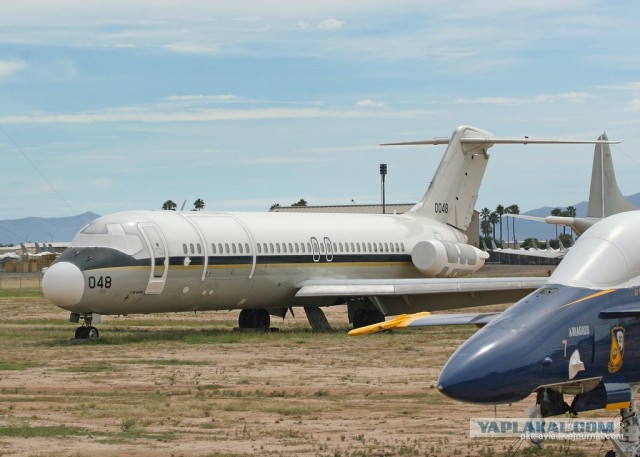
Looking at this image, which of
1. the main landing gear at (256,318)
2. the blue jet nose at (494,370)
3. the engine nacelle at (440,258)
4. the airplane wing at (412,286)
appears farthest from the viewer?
the engine nacelle at (440,258)

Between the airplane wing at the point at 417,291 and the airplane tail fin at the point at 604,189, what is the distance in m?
17.8

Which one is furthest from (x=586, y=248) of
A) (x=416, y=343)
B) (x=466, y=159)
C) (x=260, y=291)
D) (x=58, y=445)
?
(x=466, y=159)

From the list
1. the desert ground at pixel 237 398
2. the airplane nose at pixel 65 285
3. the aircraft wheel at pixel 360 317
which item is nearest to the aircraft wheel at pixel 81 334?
the desert ground at pixel 237 398

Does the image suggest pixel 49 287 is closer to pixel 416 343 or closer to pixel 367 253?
pixel 416 343

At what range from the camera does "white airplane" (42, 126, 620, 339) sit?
28.7 m

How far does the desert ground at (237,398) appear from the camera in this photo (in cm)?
1393

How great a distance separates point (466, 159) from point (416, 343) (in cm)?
1169

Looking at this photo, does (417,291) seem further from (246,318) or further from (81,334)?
(81,334)

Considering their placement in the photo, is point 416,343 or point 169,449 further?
point 416,343

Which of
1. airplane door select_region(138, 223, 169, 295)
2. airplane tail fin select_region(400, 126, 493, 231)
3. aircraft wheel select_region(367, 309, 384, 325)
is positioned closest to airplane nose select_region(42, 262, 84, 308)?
airplane door select_region(138, 223, 169, 295)

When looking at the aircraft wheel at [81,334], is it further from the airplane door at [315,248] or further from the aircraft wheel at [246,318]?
the airplane door at [315,248]

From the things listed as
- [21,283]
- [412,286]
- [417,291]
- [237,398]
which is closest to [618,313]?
[237,398]

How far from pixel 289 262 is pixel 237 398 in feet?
48.4

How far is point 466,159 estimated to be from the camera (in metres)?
39.1
